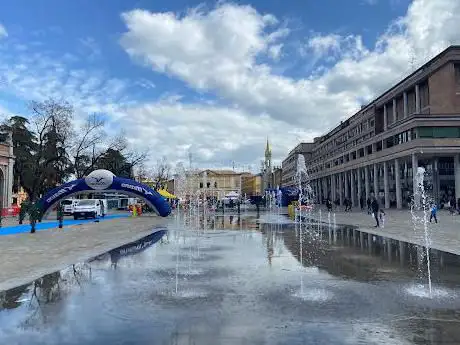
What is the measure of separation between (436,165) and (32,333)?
185 feet

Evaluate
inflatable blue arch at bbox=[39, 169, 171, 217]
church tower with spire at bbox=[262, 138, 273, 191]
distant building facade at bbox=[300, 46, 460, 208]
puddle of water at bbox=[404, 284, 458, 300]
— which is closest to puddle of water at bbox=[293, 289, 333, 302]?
puddle of water at bbox=[404, 284, 458, 300]

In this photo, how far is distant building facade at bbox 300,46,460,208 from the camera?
49219 mm

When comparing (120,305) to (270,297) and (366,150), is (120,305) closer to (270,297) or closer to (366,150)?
(270,297)

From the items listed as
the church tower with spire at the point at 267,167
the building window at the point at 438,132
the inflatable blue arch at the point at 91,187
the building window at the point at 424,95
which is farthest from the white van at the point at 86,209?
the church tower with spire at the point at 267,167

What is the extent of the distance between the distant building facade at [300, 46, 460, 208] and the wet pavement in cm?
4033

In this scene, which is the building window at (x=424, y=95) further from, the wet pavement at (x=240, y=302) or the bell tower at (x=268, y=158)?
the bell tower at (x=268, y=158)

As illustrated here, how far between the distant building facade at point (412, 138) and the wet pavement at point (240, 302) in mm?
40329

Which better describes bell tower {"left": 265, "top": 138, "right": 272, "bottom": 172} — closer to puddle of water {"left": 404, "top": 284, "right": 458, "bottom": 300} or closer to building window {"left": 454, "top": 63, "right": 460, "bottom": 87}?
building window {"left": 454, "top": 63, "right": 460, "bottom": 87}

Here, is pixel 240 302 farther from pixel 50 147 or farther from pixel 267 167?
pixel 267 167

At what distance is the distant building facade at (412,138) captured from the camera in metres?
49.2

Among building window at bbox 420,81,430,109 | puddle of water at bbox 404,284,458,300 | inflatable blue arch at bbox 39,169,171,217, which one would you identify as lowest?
puddle of water at bbox 404,284,458,300

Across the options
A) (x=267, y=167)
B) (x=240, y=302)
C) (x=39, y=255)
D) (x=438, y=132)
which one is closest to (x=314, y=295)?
(x=240, y=302)

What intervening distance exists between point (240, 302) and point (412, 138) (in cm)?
4881

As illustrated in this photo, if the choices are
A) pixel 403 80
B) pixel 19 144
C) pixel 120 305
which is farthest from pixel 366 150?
pixel 120 305
